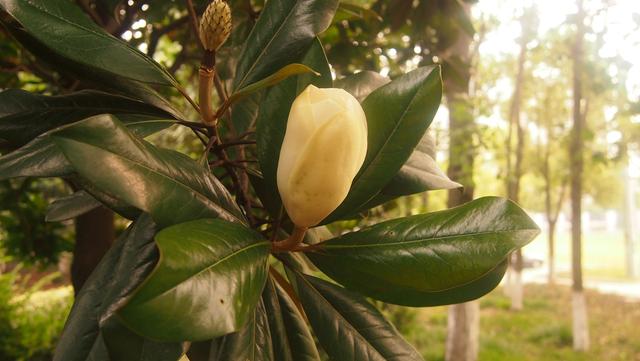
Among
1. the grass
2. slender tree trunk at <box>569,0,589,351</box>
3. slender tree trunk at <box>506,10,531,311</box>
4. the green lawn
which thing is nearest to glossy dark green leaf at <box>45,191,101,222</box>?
the grass

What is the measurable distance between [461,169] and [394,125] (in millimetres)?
3173

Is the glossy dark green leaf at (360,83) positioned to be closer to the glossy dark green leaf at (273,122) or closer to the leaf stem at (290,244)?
the glossy dark green leaf at (273,122)

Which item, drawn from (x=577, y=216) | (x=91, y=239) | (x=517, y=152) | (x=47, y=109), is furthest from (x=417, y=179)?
(x=517, y=152)

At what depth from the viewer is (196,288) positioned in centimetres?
39

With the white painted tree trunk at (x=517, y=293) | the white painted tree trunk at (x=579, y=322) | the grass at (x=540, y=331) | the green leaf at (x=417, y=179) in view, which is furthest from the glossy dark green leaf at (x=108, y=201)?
the white painted tree trunk at (x=517, y=293)

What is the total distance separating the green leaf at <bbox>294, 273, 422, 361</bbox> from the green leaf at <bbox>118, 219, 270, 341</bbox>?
0.20 m

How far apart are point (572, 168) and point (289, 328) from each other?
25.8 ft

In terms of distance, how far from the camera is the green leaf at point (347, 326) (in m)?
0.64

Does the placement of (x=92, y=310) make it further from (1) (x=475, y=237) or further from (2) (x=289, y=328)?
(1) (x=475, y=237)

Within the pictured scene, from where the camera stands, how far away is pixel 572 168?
758cm

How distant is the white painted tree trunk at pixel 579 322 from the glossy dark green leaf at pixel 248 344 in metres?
7.37

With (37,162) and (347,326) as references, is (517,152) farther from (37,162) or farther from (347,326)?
(37,162)

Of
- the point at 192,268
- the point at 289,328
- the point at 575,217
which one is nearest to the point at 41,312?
the point at 289,328

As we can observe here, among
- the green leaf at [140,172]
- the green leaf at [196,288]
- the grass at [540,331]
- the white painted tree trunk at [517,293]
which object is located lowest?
the grass at [540,331]
